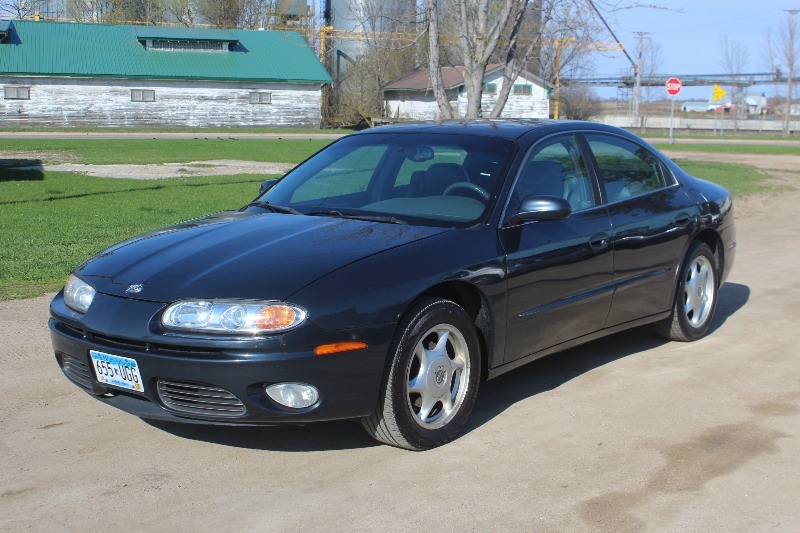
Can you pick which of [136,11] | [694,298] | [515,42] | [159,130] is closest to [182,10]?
[136,11]

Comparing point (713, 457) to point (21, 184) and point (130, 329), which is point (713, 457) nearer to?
point (130, 329)

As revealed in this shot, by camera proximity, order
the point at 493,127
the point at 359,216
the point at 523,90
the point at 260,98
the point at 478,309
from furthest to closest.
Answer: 1. the point at 523,90
2. the point at 260,98
3. the point at 493,127
4. the point at 359,216
5. the point at 478,309

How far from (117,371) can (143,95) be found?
4739 centimetres

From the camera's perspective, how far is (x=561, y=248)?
5.18 meters

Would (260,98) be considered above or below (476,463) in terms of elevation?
above

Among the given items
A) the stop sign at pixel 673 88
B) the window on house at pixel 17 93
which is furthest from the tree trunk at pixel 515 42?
the window on house at pixel 17 93

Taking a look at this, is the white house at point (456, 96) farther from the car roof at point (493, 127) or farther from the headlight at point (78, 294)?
the headlight at point (78, 294)

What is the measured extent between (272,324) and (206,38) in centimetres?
5062

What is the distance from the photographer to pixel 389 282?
13.8 ft

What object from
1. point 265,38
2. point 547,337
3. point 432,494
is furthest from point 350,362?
point 265,38

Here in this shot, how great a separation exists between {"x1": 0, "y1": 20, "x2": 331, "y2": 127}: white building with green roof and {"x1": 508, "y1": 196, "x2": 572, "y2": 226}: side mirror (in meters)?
42.6

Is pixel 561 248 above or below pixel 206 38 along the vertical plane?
below

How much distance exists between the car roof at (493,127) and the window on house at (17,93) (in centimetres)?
4538

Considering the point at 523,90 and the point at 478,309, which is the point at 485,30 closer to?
the point at 478,309
